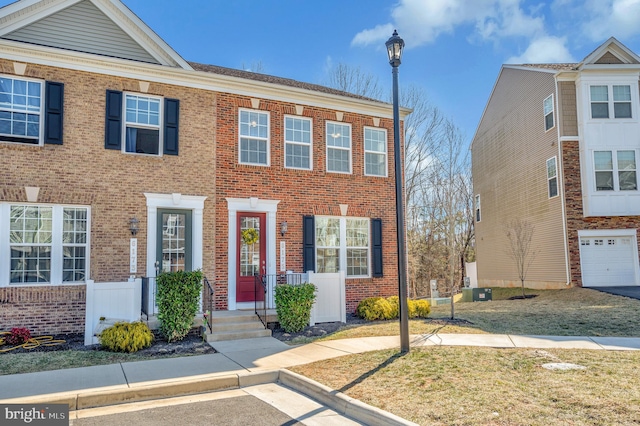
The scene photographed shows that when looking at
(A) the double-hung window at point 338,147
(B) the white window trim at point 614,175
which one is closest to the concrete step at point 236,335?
(A) the double-hung window at point 338,147

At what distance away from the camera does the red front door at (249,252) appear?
11.5m

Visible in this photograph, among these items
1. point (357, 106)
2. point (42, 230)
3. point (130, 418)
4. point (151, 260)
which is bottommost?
point (130, 418)

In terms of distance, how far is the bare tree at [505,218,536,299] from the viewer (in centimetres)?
1972

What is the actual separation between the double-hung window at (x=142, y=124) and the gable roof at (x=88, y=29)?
43.6 inches

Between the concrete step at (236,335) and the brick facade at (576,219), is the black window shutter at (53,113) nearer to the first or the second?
the concrete step at (236,335)

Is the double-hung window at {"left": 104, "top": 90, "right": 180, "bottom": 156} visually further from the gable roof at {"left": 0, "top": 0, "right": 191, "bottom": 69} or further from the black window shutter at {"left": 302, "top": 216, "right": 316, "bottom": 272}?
the black window shutter at {"left": 302, "top": 216, "right": 316, "bottom": 272}

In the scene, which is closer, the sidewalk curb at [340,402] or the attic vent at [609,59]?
the sidewalk curb at [340,402]

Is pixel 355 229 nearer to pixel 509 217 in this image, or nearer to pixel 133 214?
pixel 133 214

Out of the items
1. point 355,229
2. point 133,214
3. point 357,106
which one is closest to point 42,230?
point 133,214

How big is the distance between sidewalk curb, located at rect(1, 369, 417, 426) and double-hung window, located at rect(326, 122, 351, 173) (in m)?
7.23

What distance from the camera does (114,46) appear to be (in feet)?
36.3

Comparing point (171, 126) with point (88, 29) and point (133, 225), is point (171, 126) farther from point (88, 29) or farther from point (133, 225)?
point (88, 29)

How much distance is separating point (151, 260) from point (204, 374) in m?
4.46

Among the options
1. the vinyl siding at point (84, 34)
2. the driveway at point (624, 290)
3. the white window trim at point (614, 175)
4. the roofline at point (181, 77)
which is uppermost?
the vinyl siding at point (84, 34)
